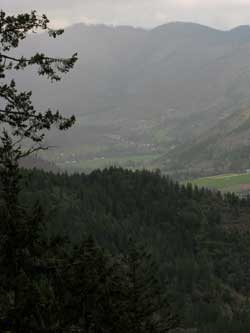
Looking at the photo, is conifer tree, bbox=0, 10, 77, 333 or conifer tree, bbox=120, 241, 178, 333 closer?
conifer tree, bbox=0, 10, 77, 333

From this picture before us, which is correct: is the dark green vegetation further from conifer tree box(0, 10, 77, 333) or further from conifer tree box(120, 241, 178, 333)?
conifer tree box(120, 241, 178, 333)

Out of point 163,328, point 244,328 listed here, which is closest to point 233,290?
point 244,328

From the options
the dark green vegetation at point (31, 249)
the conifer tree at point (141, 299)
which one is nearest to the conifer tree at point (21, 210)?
the dark green vegetation at point (31, 249)

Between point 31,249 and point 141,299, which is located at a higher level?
point 31,249

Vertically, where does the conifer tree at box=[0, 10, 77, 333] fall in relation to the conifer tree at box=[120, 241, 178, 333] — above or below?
above

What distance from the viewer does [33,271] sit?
21.8 meters

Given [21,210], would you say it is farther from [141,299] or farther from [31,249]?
[141,299]

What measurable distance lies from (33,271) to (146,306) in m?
13.7

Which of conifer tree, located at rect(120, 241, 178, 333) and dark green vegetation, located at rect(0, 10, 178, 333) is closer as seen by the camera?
dark green vegetation, located at rect(0, 10, 178, 333)

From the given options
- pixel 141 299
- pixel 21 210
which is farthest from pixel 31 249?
pixel 141 299

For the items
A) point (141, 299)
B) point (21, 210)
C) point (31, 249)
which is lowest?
point (141, 299)

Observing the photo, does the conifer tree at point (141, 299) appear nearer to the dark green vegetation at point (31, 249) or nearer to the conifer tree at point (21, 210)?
the dark green vegetation at point (31, 249)

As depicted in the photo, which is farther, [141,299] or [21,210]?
[141,299]

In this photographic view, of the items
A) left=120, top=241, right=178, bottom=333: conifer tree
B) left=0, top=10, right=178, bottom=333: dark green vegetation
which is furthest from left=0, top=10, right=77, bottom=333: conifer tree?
left=120, top=241, right=178, bottom=333: conifer tree
